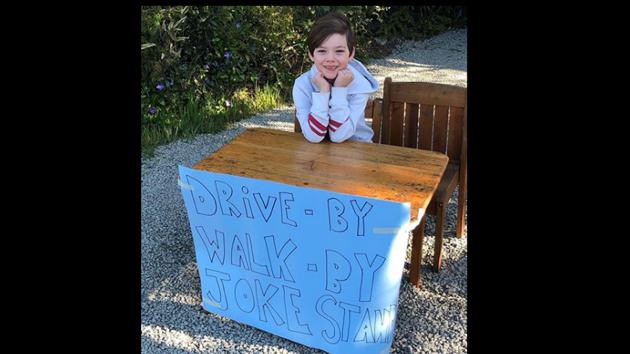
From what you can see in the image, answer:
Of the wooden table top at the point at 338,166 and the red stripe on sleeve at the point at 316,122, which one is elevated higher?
the red stripe on sleeve at the point at 316,122

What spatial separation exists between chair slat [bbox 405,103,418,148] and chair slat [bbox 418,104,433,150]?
0.11 ft

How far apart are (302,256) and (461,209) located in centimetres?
146

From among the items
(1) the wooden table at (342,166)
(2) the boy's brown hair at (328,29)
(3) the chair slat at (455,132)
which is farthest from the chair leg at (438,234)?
(2) the boy's brown hair at (328,29)

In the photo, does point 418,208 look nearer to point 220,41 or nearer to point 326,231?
point 326,231

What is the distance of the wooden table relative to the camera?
2.86 metres

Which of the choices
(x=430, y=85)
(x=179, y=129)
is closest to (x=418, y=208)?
(x=430, y=85)

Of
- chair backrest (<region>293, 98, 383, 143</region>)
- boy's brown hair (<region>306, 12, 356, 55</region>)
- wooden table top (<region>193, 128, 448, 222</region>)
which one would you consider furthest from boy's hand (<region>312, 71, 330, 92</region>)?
chair backrest (<region>293, 98, 383, 143</region>)

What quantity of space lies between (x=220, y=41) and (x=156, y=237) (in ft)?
8.92

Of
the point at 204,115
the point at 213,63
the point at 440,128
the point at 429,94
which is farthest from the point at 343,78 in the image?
the point at 213,63

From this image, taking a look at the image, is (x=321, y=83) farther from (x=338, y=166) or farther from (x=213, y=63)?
(x=213, y=63)

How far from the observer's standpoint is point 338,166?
3.10 m

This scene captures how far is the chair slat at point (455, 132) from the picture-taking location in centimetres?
370

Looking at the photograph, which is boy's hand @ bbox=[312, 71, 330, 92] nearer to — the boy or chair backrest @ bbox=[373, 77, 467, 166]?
the boy

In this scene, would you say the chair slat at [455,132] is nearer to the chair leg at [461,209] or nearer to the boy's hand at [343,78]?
the chair leg at [461,209]
